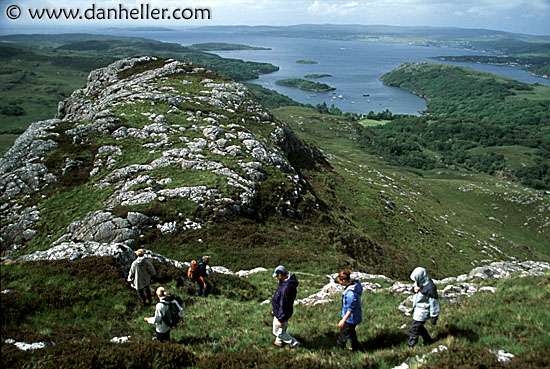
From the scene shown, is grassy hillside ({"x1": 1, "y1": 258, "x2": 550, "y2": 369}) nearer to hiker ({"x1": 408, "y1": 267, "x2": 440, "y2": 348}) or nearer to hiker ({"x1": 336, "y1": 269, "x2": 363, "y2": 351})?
hiker ({"x1": 408, "y1": 267, "x2": 440, "y2": 348})

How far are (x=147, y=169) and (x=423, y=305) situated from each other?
36.2m

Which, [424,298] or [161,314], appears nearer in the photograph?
[424,298]

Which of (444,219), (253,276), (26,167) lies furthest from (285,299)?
(444,219)

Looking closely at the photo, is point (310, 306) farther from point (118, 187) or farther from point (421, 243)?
point (421, 243)

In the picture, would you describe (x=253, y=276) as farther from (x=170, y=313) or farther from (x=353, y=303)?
(x=353, y=303)

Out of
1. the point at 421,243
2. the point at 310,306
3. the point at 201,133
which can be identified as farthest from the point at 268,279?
the point at 421,243

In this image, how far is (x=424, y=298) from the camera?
10734 mm

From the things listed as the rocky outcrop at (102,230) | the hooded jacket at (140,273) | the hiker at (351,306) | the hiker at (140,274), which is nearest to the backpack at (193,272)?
the hiker at (140,274)

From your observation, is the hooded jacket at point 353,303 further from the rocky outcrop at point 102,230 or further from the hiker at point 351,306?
the rocky outcrop at point 102,230

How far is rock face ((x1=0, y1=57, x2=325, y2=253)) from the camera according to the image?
3159 cm

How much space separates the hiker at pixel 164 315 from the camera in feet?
36.8

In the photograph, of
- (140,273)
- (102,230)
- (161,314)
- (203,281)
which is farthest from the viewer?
(102,230)

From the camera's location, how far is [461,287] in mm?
19203

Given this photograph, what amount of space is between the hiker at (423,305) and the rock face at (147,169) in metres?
21.1
